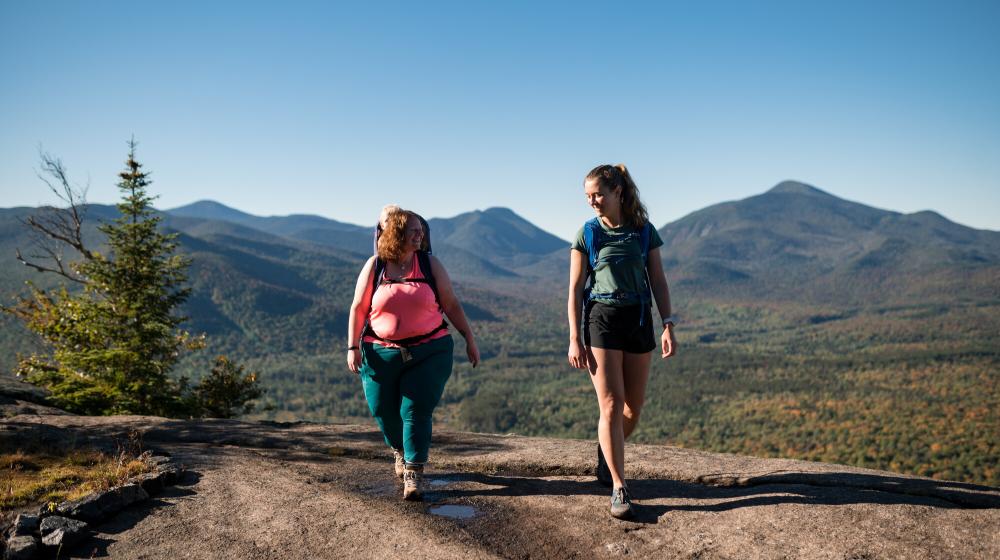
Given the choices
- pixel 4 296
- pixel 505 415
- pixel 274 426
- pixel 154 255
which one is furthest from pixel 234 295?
pixel 274 426

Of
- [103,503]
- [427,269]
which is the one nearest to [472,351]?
[427,269]

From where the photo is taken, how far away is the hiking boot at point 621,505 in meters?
4.16

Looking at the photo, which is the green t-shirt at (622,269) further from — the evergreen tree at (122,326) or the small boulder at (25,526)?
the evergreen tree at (122,326)

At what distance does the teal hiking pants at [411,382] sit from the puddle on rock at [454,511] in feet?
1.16

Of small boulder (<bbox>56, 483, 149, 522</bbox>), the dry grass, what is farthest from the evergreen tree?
small boulder (<bbox>56, 483, 149, 522</bbox>)

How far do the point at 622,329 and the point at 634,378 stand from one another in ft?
1.14

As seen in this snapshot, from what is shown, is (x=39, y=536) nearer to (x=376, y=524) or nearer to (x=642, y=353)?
(x=376, y=524)

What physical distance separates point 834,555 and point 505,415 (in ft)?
265

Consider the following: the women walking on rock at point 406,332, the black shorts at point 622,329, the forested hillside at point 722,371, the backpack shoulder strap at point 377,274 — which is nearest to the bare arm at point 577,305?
the black shorts at point 622,329

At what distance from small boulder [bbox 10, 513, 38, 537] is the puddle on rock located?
7.39 ft

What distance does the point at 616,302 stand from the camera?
4242 millimetres

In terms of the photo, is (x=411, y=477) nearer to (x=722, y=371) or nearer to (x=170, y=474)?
(x=170, y=474)

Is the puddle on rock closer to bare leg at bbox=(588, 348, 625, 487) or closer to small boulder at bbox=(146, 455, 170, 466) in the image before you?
bare leg at bbox=(588, 348, 625, 487)

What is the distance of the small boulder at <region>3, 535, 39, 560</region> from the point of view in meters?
3.49
